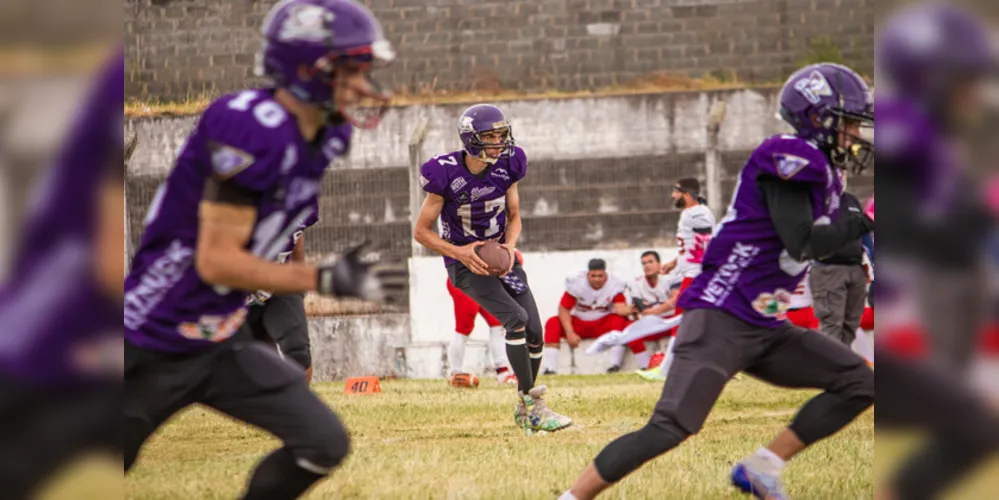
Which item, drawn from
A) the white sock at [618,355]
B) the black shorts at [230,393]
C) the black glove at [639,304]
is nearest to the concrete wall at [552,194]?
the white sock at [618,355]

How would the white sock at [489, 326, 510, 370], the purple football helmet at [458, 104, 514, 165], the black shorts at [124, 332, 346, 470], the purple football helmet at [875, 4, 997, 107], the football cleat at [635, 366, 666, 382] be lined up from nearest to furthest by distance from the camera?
1. the purple football helmet at [875, 4, 997, 107]
2. the black shorts at [124, 332, 346, 470]
3. the purple football helmet at [458, 104, 514, 165]
4. the football cleat at [635, 366, 666, 382]
5. the white sock at [489, 326, 510, 370]

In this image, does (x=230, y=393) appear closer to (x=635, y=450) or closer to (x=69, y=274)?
(x=635, y=450)

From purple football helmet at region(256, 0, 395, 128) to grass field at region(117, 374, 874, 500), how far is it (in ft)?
7.28

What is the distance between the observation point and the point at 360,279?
3.57 metres

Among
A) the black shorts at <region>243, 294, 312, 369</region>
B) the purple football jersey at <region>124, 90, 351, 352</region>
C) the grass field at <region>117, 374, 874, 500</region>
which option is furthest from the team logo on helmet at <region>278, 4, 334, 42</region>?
the black shorts at <region>243, 294, 312, 369</region>

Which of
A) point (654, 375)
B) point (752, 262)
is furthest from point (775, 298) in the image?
point (654, 375)

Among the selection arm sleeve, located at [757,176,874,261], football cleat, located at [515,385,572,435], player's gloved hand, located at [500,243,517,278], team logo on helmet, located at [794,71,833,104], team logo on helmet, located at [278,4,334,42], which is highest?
team logo on helmet, located at [278,4,334,42]

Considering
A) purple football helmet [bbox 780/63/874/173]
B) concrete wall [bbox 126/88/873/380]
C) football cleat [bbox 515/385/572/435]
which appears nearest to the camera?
purple football helmet [bbox 780/63/874/173]

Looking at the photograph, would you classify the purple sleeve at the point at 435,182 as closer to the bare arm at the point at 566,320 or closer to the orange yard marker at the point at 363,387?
the orange yard marker at the point at 363,387

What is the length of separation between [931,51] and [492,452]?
503 cm

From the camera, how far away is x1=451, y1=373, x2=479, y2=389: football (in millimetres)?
12492

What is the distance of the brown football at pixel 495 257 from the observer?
8352mm

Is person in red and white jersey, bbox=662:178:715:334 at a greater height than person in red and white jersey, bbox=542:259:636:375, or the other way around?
person in red and white jersey, bbox=662:178:715:334

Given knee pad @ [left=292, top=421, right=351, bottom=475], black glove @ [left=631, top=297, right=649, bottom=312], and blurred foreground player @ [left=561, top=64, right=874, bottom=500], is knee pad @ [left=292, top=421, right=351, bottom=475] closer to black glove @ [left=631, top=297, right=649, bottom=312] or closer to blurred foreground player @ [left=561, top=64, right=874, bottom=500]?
blurred foreground player @ [left=561, top=64, right=874, bottom=500]
